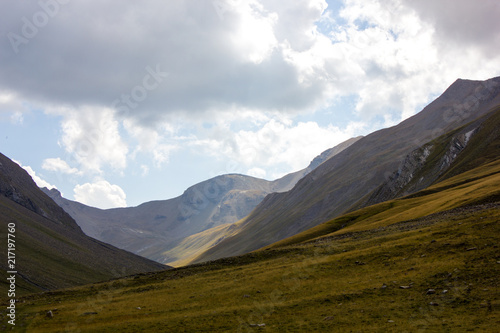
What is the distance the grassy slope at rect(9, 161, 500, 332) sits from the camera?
2962 cm

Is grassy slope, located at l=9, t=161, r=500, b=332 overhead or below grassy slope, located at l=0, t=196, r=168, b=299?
below

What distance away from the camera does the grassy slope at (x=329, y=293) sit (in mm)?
29625

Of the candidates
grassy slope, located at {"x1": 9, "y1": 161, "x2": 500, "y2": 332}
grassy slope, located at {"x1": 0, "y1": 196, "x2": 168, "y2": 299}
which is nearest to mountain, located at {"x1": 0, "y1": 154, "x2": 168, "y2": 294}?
grassy slope, located at {"x1": 0, "y1": 196, "x2": 168, "y2": 299}

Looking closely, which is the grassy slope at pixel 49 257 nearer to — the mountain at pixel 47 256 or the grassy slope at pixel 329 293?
the mountain at pixel 47 256

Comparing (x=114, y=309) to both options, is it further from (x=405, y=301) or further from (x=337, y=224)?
(x=337, y=224)

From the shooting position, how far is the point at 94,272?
146 m

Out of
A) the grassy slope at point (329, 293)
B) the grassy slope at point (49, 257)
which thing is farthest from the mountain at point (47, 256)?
the grassy slope at point (329, 293)

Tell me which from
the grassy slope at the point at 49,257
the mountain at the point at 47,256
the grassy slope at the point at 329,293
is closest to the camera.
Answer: the grassy slope at the point at 329,293

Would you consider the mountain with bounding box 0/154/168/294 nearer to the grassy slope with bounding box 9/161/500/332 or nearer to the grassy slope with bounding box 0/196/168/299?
the grassy slope with bounding box 0/196/168/299

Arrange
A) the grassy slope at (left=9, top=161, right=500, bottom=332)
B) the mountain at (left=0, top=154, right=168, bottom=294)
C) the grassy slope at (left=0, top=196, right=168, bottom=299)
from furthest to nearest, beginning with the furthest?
the mountain at (left=0, top=154, right=168, bottom=294), the grassy slope at (left=0, top=196, right=168, bottom=299), the grassy slope at (left=9, top=161, right=500, bottom=332)

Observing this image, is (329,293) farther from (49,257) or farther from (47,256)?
(47,256)

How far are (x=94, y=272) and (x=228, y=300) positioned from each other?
122m

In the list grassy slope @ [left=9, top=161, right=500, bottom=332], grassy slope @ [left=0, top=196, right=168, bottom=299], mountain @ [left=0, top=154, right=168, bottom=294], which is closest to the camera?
grassy slope @ [left=9, top=161, right=500, bottom=332]

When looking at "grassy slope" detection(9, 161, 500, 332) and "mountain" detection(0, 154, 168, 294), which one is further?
"mountain" detection(0, 154, 168, 294)
